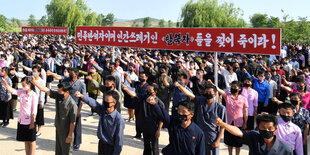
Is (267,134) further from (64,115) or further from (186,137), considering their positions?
(64,115)

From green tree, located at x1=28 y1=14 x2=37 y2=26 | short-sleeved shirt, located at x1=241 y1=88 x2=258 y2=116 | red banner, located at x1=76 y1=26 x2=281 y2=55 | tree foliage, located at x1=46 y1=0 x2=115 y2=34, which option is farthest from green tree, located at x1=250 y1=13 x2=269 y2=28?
green tree, located at x1=28 y1=14 x2=37 y2=26

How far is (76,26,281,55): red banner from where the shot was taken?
6051mm

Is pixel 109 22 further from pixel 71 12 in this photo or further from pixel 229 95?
pixel 229 95

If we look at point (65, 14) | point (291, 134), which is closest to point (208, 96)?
point (291, 134)

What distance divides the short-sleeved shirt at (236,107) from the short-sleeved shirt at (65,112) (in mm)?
2678

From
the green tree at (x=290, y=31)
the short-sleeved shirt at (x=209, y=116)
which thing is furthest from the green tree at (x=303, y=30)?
the short-sleeved shirt at (x=209, y=116)

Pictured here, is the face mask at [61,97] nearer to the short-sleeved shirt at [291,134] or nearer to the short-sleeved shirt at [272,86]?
the short-sleeved shirt at [291,134]

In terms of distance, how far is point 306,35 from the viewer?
1226 inches

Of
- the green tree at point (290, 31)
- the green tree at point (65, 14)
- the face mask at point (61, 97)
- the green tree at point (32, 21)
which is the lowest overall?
the face mask at point (61, 97)

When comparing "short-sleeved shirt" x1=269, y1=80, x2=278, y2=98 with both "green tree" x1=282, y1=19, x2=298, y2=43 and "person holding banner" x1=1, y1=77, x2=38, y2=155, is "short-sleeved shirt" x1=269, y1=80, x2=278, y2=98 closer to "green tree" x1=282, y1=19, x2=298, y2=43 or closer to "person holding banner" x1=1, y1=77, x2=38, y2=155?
"person holding banner" x1=1, y1=77, x2=38, y2=155

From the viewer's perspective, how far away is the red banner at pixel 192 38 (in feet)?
19.9

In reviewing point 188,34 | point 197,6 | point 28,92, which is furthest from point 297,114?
point 197,6

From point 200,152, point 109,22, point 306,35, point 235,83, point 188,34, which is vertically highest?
point 109,22

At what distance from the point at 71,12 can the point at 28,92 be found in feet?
113
